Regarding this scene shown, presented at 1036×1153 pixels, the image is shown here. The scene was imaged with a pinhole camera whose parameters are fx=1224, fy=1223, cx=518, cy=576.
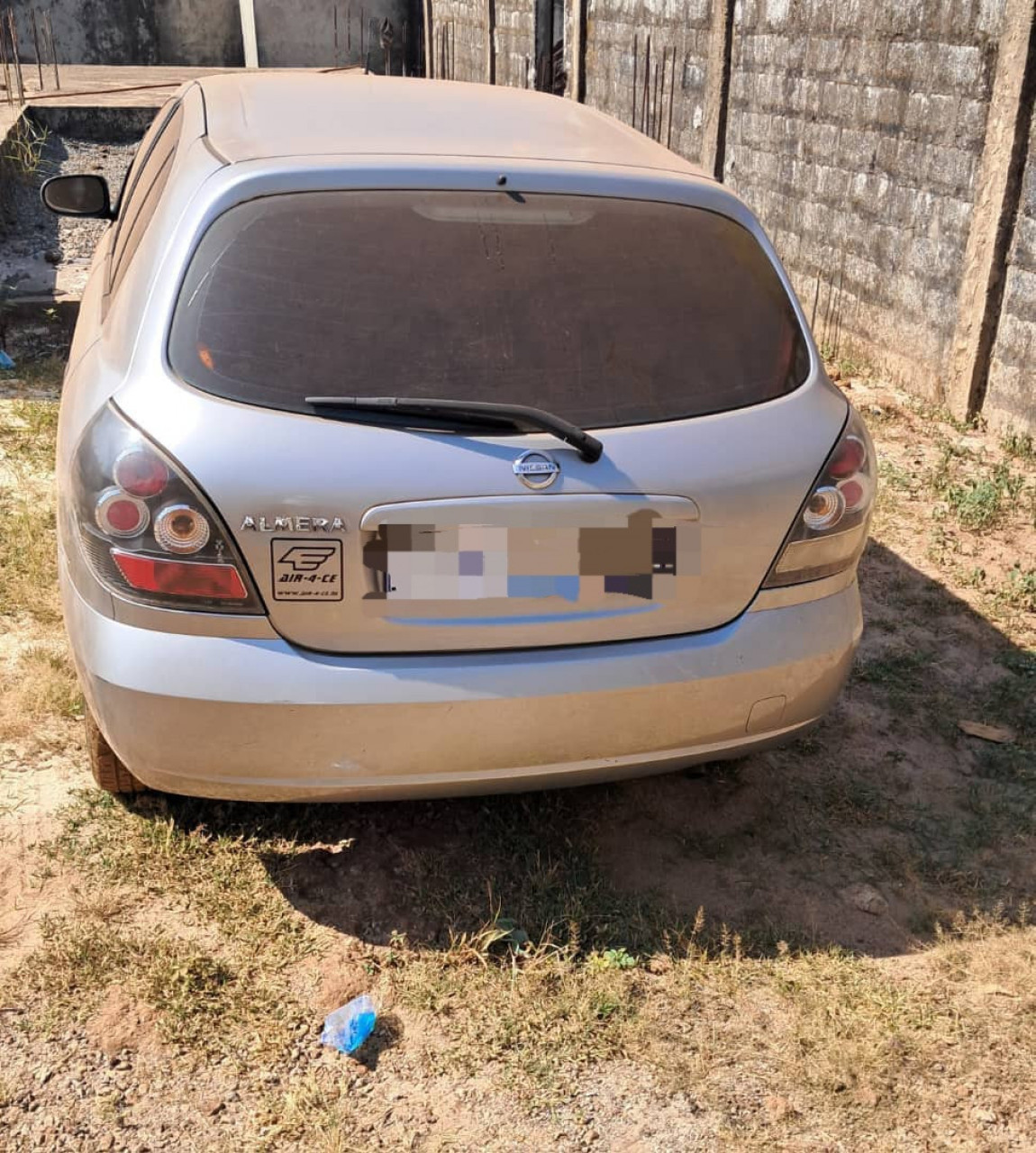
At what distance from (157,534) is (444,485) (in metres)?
0.56

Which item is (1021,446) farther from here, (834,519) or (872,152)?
(834,519)

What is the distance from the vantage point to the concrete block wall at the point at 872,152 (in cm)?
619

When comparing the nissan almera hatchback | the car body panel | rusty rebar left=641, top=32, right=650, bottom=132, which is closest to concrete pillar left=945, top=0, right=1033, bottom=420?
the nissan almera hatchback

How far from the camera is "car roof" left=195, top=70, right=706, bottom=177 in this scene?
279 centimetres

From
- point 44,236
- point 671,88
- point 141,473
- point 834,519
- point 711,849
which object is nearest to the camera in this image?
point 141,473

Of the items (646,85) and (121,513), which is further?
(646,85)

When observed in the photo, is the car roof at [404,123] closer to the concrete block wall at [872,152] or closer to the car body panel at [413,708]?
the car body panel at [413,708]

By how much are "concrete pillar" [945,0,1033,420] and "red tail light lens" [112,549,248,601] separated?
15.7 feet

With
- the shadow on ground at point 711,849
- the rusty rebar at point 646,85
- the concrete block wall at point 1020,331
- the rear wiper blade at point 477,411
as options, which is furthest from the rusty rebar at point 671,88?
the rear wiper blade at point 477,411

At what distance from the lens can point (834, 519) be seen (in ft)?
8.98

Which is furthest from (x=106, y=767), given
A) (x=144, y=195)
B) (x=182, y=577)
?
(x=144, y=195)

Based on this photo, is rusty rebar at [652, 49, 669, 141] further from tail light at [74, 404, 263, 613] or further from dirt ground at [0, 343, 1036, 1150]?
tail light at [74, 404, 263, 613]

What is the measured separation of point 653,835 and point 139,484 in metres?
1.62

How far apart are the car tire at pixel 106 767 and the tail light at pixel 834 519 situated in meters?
1.62
